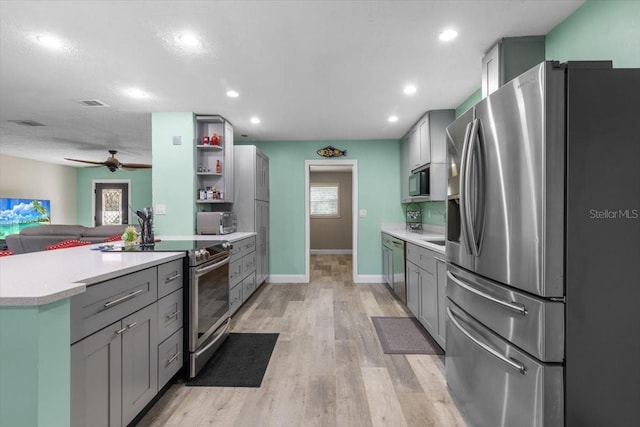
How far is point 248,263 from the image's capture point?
4.04 meters

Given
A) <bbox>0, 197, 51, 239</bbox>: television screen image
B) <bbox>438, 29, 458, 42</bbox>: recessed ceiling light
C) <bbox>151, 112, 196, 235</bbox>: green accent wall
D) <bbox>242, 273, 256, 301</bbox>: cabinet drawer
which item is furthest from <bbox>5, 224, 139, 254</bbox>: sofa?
<bbox>438, 29, 458, 42</bbox>: recessed ceiling light

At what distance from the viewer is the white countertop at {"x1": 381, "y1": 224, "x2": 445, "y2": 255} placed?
106 inches

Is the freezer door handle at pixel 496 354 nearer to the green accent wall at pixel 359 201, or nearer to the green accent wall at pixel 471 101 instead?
the green accent wall at pixel 471 101

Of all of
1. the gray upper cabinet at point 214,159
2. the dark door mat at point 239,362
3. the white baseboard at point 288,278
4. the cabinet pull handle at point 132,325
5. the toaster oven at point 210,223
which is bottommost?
the dark door mat at point 239,362

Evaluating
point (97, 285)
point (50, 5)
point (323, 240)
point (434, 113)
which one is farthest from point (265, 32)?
point (323, 240)

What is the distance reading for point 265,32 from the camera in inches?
83.2

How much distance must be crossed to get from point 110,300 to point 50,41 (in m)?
2.10

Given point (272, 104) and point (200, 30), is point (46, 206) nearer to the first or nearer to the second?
point (272, 104)

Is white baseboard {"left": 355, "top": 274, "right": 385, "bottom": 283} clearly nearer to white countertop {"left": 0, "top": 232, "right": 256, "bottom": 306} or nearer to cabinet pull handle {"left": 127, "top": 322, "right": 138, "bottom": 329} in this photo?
white countertop {"left": 0, "top": 232, "right": 256, "bottom": 306}

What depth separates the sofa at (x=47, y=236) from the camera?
4.19 m

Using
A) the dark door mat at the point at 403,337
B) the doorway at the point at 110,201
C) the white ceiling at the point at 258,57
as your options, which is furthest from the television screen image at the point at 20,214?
the dark door mat at the point at 403,337

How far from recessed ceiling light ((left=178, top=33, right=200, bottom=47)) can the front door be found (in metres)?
7.82

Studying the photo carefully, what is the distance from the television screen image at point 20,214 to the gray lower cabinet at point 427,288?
336 inches

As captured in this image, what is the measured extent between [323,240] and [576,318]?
7.95 m
